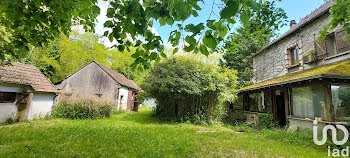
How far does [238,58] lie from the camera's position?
20734 millimetres

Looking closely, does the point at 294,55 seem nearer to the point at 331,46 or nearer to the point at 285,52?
the point at 285,52

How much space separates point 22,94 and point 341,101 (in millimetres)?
14994

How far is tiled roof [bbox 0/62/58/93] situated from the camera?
792 cm

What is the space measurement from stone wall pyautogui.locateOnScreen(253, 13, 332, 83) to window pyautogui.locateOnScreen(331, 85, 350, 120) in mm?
2301

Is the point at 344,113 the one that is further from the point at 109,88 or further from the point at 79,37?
the point at 79,37

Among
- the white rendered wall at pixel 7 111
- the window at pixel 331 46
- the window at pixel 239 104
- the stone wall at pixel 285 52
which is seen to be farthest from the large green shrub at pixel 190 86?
the white rendered wall at pixel 7 111

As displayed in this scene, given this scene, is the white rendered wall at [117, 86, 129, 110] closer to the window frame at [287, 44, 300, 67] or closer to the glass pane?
the glass pane

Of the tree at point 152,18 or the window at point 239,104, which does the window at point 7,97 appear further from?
the window at point 239,104

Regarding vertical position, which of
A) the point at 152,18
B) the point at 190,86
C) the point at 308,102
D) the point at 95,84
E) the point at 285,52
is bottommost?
the point at 308,102

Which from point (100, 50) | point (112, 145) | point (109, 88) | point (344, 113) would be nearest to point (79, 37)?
point (100, 50)

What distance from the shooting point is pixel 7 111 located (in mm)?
7883

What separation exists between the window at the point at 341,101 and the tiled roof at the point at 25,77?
47.2ft

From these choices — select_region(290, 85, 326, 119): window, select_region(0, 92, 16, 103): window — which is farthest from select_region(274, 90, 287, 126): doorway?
select_region(0, 92, 16, 103): window

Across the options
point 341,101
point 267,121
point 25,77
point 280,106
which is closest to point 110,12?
point 341,101
